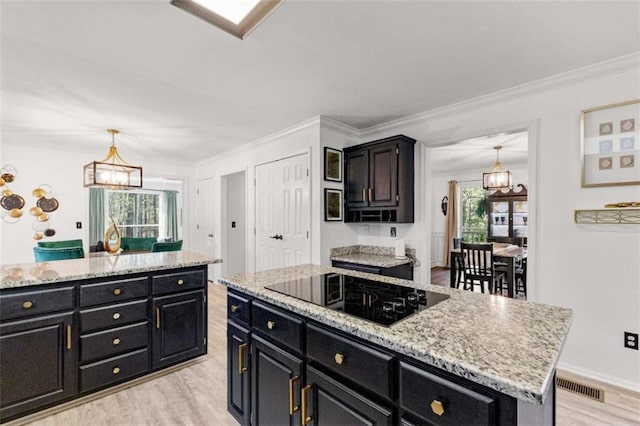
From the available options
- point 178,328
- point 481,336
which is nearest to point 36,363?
point 178,328

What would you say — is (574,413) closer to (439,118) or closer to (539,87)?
(539,87)

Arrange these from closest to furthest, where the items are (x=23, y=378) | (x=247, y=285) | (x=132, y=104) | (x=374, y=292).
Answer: (x=374, y=292) < (x=247, y=285) < (x=23, y=378) < (x=132, y=104)

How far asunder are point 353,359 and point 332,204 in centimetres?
264

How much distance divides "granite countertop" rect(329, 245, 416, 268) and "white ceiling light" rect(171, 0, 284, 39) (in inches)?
95.8

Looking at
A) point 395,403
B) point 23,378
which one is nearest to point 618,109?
point 395,403

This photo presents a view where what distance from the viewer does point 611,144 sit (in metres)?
2.24

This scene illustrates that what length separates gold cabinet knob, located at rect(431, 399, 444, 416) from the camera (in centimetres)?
85

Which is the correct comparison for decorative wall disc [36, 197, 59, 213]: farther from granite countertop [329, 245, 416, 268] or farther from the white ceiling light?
the white ceiling light

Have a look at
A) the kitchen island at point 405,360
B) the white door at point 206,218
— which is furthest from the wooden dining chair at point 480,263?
the white door at point 206,218

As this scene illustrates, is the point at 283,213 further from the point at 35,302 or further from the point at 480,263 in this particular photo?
the point at 480,263

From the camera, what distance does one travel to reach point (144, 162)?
18.8 ft

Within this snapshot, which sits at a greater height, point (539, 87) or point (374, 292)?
point (539, 87)

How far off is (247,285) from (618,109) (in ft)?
9.77

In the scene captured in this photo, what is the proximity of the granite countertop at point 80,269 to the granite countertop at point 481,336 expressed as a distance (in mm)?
1333
